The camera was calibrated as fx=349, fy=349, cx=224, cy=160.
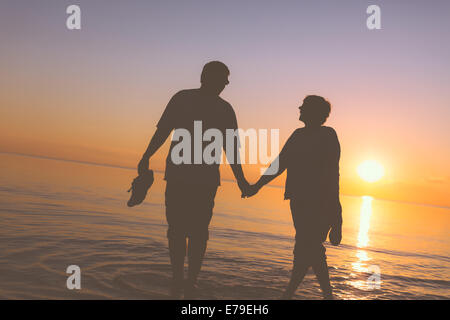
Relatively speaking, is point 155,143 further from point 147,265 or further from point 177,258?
point 147,265

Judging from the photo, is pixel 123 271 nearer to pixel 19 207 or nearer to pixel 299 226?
pixel 299 226

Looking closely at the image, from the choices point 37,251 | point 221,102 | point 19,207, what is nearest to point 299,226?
point 221,102

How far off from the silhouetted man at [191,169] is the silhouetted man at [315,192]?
3.48 feet

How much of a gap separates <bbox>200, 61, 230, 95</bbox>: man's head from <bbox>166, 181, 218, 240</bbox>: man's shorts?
1.12 meters

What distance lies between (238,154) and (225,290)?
6.39ft

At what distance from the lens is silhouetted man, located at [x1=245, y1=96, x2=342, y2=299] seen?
4.33 meters

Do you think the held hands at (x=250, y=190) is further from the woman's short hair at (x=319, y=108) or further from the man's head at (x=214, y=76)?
the man's head at (x=214, y=76)

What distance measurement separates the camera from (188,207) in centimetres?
385

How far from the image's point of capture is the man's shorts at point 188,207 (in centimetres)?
384

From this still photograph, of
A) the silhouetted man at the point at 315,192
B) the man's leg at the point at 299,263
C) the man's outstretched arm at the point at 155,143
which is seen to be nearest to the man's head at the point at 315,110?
the silhouetted man at the point at 315,192

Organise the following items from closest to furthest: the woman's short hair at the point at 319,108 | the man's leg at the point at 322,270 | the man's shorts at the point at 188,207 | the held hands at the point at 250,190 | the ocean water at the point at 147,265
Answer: the man's shorts at the point at 188,207 < the man's leg at the point at 322,270 < the woman's short hair at the point at 319,108 < the ocean water at the point at 147,265 < the held hands at the point at 250,190

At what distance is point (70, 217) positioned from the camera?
412 inches

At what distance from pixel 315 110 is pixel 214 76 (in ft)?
4.55

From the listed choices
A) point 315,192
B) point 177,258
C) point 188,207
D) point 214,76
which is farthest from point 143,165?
point 315,192
